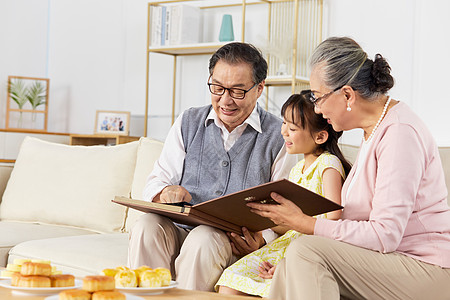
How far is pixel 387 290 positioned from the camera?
5.50ft

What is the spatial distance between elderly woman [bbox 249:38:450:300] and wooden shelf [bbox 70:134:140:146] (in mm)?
2585

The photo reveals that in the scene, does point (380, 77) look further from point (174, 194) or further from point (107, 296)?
point (107, 296)

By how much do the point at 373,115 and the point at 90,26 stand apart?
3.33 metres

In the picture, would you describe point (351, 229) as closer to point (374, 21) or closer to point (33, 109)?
point (374, 21)

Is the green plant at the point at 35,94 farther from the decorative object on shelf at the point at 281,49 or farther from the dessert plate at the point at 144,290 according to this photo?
the dessert plate at the point at 144,290

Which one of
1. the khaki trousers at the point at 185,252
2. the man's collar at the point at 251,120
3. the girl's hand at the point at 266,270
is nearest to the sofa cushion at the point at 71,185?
the man's collar at the point at 251,120

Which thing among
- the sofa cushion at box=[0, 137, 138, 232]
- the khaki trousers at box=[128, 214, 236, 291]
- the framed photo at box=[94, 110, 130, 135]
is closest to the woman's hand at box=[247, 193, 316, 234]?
the khaki trousers at box=[128, 214, 236, 291]

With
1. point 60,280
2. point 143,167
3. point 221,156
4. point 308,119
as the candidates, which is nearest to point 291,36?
point 143,167

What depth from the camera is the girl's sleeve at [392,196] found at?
5.42 feet

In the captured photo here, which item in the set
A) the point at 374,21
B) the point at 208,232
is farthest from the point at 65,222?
the point at 374,21

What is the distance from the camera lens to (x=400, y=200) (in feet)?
5.41

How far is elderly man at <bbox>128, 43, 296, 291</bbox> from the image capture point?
2.14 m

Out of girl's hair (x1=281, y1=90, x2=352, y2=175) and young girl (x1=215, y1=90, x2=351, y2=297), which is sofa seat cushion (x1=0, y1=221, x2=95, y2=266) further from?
girl's hair (x1=281, y1=90, x2=352, y2=175)

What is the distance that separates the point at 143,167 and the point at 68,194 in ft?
1.43
